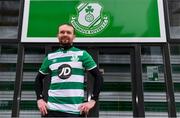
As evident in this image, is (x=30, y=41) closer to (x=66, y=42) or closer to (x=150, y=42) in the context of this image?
(x=150, y=42)

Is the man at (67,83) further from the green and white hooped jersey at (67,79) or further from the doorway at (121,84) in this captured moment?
the doorway at (121,84)

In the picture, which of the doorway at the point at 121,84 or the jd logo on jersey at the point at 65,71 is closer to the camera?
the jd logo on jersey at the point at 65,71

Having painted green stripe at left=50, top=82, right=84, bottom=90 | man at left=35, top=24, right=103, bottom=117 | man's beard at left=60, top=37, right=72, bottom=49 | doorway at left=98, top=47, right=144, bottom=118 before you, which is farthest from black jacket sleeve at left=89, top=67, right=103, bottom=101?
doorway at left=98, top=47, right=144, bottom=118

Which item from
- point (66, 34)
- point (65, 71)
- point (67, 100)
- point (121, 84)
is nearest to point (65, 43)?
point (66, 34)

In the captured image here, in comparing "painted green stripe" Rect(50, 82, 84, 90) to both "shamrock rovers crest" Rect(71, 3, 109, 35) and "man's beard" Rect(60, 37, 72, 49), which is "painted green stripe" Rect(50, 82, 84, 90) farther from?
"shamrock rovers crest" Rect(71, 3, 109, 35)

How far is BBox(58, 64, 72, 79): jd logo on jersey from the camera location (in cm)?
275

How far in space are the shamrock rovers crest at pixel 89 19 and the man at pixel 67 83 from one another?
2.59 meters

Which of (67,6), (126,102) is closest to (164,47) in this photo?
(126,102)

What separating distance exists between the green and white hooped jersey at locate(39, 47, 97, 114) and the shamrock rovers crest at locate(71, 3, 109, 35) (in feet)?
8.53

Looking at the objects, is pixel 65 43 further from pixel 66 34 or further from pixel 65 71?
pixel 65 71

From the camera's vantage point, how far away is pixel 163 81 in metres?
5.39

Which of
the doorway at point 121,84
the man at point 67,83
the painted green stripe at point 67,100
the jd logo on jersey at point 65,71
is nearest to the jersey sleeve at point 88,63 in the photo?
the man at point 67,83

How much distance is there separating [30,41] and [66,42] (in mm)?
2692

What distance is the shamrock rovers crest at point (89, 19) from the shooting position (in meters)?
5.46
